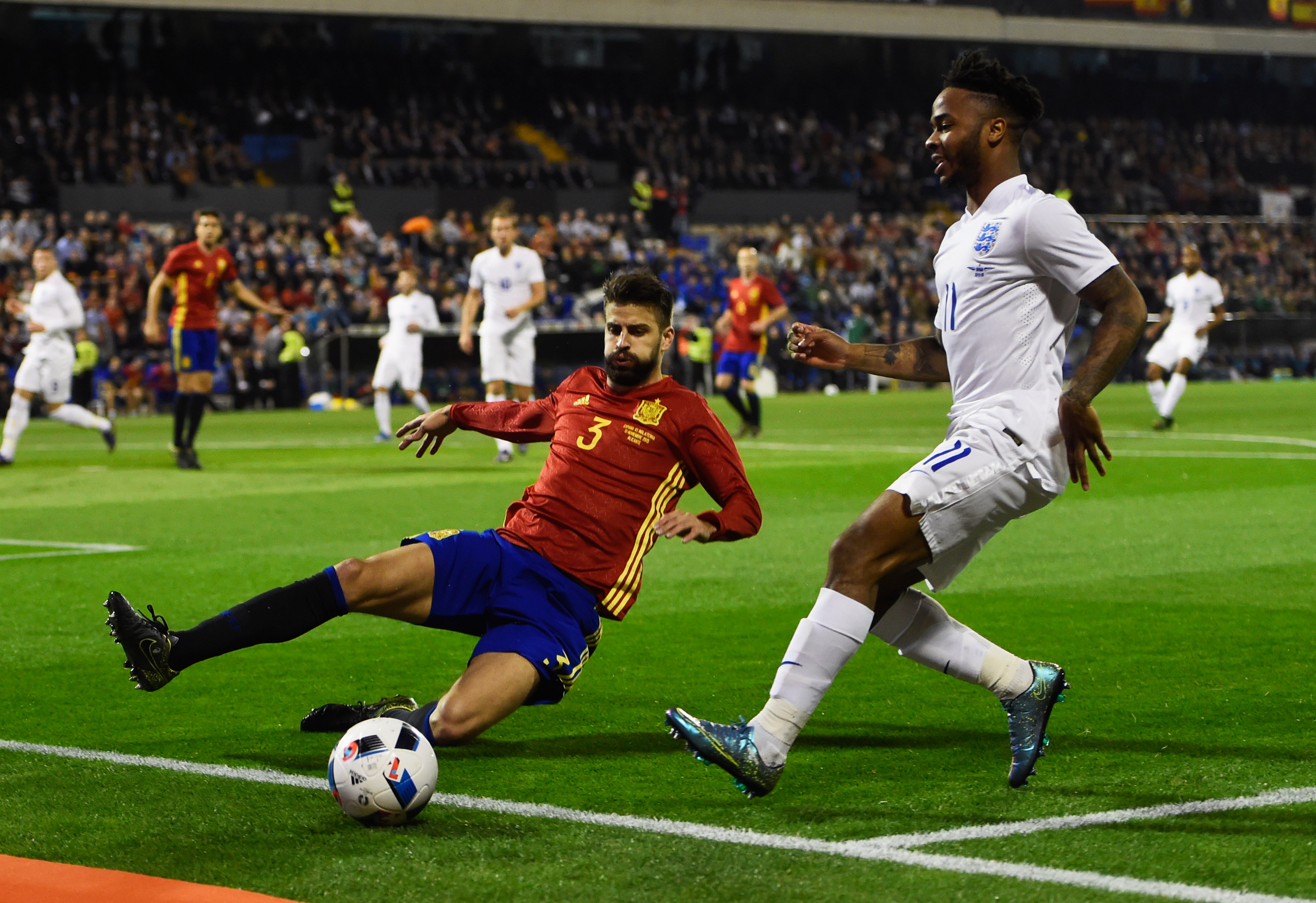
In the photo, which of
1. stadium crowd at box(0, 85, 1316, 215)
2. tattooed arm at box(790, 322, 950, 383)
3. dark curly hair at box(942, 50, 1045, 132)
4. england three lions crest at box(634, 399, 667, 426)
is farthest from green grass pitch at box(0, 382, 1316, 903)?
stadium crowd at box(0, 85, 1316, 215)

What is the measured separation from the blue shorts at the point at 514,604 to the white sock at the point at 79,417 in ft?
44.3

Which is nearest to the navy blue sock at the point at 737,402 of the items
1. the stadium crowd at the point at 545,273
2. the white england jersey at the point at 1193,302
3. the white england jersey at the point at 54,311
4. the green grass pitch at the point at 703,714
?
the white england jersey at the point at 1193,302

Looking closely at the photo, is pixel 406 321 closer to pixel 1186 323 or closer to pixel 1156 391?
pixel 1156 391

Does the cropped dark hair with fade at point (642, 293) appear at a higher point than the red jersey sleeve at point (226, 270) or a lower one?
higher

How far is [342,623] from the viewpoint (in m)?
7.93

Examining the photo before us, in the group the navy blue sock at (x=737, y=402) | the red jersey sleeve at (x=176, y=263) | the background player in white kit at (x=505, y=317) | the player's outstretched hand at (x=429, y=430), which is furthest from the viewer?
the navy blue sock at (x=737, y=402)

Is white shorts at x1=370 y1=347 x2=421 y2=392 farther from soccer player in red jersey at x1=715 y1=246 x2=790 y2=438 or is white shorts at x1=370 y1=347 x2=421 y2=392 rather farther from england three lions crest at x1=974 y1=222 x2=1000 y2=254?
england three lions crest at x1=974 y1=222 x2=1000 y2=254

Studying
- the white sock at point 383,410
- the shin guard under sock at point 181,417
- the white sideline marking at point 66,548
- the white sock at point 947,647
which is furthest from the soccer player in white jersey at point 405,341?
the white sock at point 947,647

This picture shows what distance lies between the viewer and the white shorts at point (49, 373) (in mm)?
17609

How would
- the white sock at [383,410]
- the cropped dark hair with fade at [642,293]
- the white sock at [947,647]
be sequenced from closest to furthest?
1. the white sock at [947,647]
2. the cropped dark hair with fade at [642,293]
3. the white sock at [383,410]

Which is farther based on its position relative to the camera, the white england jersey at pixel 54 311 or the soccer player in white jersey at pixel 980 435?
the white england jersey at pixel 54 311

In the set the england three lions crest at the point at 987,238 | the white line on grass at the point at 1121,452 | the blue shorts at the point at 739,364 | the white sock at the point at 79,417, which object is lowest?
the white line on grass at the point at 1121,452

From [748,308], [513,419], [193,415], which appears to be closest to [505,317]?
[193,415]

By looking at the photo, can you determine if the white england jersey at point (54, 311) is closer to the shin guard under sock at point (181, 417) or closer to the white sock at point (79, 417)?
the white sock at point (79, 417)
